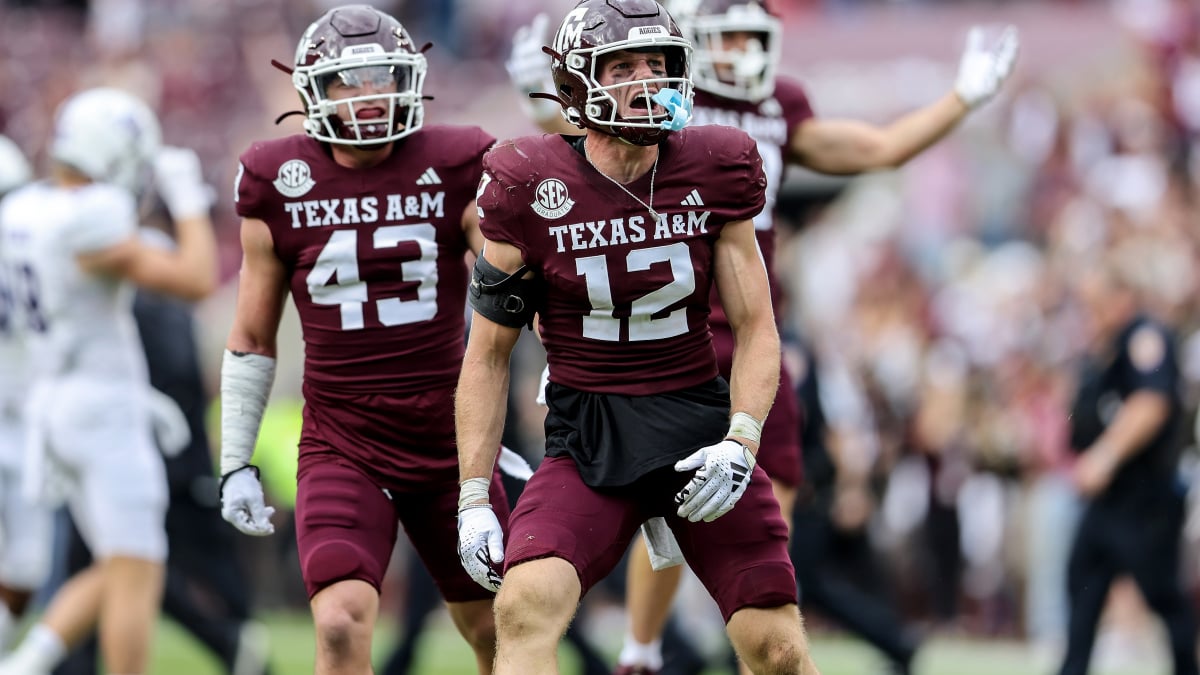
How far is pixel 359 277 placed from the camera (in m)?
5.66

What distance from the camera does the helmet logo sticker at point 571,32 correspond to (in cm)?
502

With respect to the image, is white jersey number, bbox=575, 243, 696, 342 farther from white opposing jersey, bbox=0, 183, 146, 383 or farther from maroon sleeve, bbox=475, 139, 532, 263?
white opposing jersey, bbox=0, 183, 146, 383

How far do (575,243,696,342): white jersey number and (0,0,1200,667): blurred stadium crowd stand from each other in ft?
13.1

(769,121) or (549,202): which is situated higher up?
(549,202)

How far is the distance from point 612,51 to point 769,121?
1.79 meters

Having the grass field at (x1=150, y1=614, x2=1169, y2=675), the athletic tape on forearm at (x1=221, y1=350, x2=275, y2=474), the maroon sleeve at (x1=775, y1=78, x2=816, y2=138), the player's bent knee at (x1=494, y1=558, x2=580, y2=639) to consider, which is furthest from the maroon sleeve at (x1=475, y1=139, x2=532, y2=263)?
the grass field at (x1=150, y1=614, x2=1169, y2=675)

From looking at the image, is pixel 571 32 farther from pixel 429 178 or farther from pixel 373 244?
pixel 373 244

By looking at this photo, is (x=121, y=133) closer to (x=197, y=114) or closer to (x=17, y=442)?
(x=17, y=442)

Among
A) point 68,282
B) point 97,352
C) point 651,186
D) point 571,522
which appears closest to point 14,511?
point 97,352

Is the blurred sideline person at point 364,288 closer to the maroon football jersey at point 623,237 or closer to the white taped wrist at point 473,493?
the white taped wrist at point 473,493

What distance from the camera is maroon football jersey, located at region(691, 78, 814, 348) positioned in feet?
21.5

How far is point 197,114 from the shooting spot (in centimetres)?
1848

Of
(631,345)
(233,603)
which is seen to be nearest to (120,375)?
(233,603)

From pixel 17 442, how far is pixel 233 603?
51.9 inches
